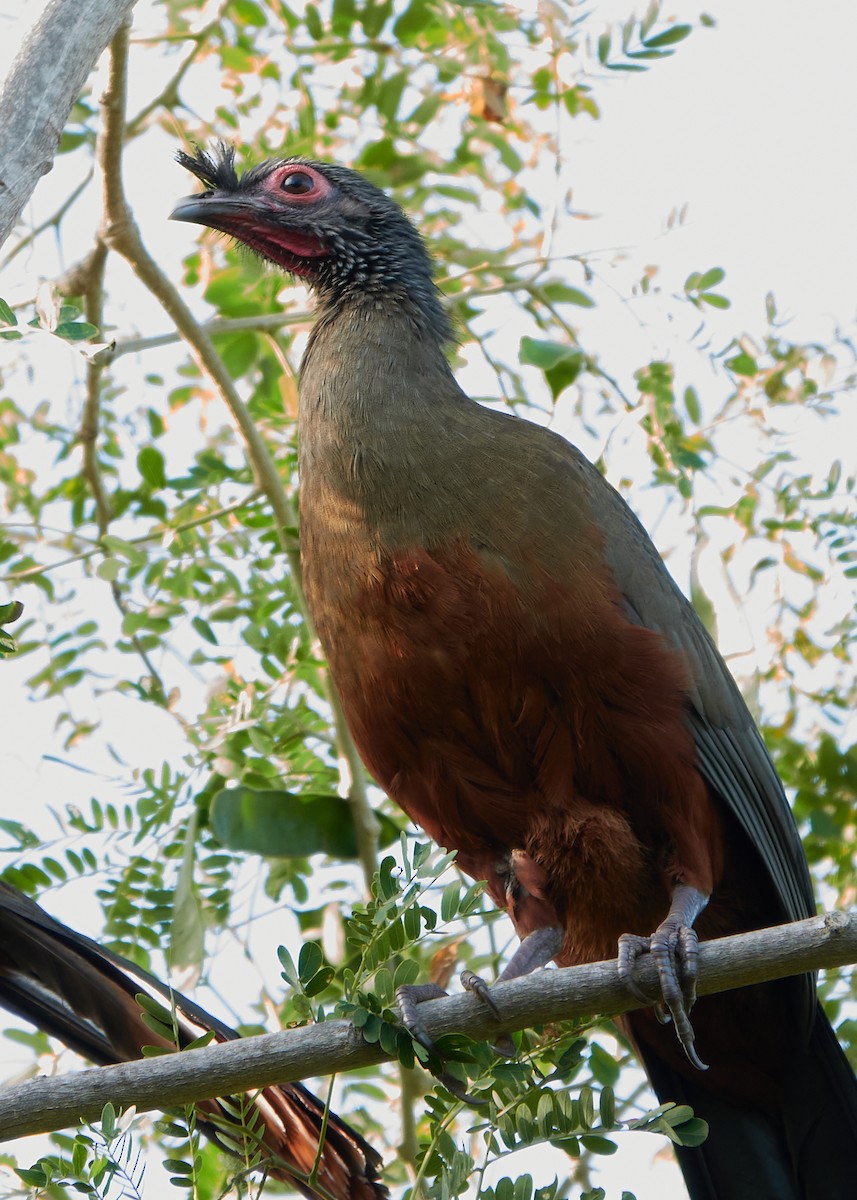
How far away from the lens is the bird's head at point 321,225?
16.2 ft

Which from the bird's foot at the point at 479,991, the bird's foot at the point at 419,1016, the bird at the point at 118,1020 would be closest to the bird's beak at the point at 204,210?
the bird at the point at 118,1020

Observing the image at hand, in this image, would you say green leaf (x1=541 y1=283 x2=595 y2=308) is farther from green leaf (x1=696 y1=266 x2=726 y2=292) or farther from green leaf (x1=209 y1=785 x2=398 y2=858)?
green leaf (x1=209 y1=785 x2=398 y2=858)

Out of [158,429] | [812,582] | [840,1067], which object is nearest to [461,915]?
[840,1067]

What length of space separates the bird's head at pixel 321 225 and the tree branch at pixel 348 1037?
8.36 feet

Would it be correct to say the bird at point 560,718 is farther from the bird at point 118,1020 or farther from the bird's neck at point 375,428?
the bird at point 118,1020

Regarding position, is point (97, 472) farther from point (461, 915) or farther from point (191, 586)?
point (461, 915)

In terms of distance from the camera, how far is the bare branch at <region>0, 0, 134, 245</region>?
3.09m

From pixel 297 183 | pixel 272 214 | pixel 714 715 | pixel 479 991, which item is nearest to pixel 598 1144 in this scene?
pixel 479 991

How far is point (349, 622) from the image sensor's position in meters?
4.04

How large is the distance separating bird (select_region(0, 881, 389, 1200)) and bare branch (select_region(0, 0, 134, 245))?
68.6 inches

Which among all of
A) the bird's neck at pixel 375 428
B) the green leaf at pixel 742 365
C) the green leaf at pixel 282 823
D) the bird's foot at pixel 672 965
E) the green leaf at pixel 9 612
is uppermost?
the green leaf at pixel 742 365

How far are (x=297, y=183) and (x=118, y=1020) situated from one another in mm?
3083

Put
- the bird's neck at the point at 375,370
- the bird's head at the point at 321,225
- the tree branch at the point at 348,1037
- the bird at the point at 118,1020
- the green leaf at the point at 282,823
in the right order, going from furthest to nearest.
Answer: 1. the bird's head at the point at 321,225
2. the green leaf at the point at 282,823
3. the bird's neck at the point at 375,370
4. the bird at the point at 118,1020
5. the tree branch at the point at 348,1037

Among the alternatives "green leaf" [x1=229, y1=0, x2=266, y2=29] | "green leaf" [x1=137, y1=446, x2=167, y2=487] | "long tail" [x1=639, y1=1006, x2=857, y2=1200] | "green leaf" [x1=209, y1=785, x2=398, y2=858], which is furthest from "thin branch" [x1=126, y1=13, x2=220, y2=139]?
"long tail" [x1=639, y1=1006, x2=857, y2=1200]
